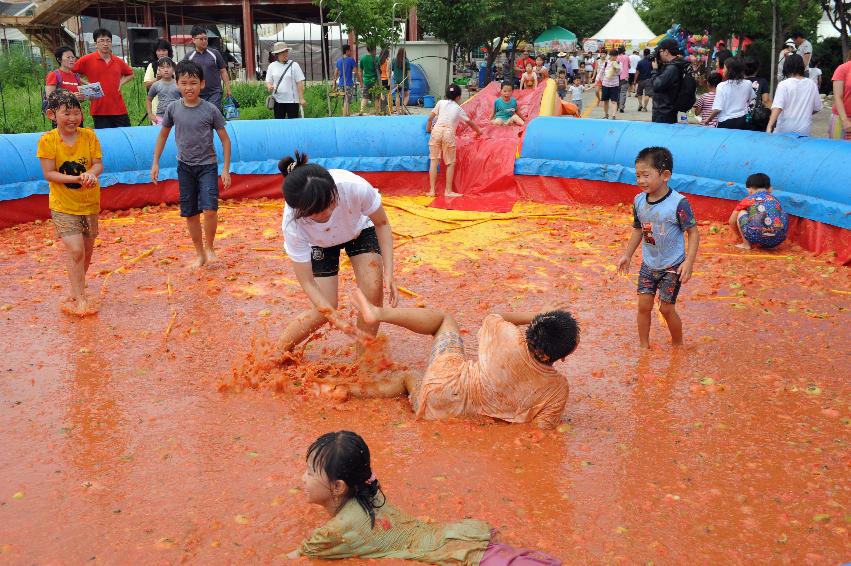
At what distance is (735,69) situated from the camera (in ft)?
34.0

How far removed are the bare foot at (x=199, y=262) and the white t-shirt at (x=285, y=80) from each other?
6061mm

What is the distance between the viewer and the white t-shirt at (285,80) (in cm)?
1334

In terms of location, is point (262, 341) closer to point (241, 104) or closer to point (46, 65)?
point (241, 104)

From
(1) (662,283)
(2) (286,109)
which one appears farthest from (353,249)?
(2) (286,109)

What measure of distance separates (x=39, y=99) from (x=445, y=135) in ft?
35.1

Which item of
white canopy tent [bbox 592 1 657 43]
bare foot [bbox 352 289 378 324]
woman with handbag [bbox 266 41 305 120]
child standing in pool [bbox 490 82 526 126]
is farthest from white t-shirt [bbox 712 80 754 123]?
white canopy tent [bbox 592 1 657 43]

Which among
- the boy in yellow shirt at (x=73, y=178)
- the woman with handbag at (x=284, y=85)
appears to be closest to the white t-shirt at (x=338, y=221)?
the boy in yellow shirt at (x=73, y=178)

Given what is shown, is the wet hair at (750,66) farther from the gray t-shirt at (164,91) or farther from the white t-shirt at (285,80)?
the gray t-shirt at (164,91)

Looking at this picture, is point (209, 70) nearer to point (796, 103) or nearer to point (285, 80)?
point (285, 80)

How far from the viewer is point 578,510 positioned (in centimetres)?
393

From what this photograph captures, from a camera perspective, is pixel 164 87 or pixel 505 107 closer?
pixel 164 87

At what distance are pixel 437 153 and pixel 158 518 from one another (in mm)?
8527

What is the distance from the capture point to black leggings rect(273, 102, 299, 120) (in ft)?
44.9

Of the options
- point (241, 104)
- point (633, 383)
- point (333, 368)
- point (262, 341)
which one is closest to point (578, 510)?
point (633, 383)
